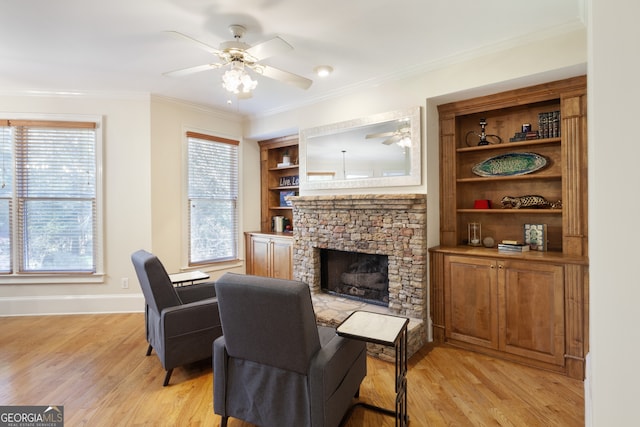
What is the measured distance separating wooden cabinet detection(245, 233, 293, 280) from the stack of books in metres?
2.55

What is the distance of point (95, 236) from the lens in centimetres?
382

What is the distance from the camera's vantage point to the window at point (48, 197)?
12.1 feet

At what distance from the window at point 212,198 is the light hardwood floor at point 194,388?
64.3 inches

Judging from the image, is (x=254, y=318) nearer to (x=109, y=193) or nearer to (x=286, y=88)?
(x=286, y=88)

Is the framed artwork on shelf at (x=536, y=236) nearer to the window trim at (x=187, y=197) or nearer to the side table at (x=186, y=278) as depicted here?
the side table at (x=186, y=278)

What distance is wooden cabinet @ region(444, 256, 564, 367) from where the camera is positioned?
247 centimetres

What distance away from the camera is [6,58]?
2877 mm

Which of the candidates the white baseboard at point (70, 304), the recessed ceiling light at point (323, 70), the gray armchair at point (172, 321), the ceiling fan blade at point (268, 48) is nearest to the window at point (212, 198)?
the white baseboard at point (70, 304)

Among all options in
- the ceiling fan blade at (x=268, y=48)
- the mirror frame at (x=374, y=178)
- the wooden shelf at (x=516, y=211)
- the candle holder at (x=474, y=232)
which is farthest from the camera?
the candle holder at (x=474, y=232)

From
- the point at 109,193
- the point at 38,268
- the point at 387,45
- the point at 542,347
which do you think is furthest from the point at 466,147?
the point at 38,268

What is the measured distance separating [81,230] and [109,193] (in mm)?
581

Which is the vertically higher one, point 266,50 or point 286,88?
point 286,88

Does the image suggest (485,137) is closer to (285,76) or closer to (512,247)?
(512,247)

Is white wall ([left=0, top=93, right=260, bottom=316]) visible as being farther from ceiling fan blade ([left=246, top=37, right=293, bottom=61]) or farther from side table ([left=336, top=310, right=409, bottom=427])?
side table ([left=336, top=310, right=409, bottom=427])
